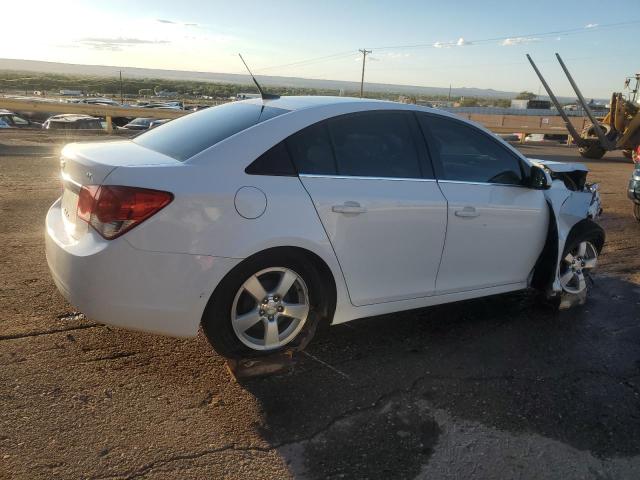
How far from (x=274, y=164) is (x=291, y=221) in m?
0.35

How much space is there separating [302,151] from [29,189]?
22.5ft

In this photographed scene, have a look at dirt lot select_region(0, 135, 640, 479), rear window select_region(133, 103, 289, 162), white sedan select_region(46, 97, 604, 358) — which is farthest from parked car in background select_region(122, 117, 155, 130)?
white sedan select_region(46, 97, 604, 358)

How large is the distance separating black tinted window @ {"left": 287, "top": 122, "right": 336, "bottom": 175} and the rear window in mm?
246

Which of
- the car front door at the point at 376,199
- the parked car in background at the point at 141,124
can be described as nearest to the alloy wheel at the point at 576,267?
the car front door at the point at 376,199

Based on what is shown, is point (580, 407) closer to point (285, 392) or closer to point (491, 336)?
point (491, 336)

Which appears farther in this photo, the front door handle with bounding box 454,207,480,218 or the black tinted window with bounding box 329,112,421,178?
the front door handle with bounding box 454,207,480,218

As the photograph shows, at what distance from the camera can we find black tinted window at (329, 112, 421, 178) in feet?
11.6

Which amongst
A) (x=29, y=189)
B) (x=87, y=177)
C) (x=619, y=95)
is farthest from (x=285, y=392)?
(x=619, y=95)

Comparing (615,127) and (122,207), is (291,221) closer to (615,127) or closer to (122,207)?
(122,207)

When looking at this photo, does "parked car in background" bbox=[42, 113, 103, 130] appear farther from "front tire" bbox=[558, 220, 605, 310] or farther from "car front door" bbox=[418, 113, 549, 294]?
"front tire" bbox=[558, 220, 605, 310]

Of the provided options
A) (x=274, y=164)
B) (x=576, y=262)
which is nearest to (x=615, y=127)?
(x=576, y=262)

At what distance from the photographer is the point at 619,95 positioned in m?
19.0

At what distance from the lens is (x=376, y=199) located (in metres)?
3.49

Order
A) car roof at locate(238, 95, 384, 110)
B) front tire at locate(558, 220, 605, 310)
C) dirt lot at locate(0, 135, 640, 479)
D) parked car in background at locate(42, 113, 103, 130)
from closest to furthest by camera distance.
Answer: dirt lot at locate(0, 135, 640, 479)
car roof at locate(238, 95, 384, 110)
front tire at locate(558, 220, 605, 310)
parked car in background at locate(42, 113, 103, 130)
